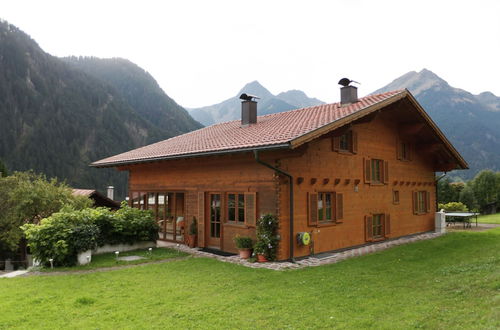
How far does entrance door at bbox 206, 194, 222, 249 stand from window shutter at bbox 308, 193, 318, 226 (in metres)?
2.89

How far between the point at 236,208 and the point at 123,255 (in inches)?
148

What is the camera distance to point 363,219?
1311 centimetres

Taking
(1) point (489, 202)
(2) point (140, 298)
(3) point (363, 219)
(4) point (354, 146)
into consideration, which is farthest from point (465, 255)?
(1) point (489, 202)

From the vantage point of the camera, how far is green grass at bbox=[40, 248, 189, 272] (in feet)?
31.5

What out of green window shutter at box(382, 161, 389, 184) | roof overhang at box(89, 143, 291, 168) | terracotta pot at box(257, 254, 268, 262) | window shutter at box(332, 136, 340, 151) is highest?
window shutter at box(332, 136, 340, 151)

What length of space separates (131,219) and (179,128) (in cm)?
8968

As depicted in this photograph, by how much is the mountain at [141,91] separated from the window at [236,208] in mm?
86840

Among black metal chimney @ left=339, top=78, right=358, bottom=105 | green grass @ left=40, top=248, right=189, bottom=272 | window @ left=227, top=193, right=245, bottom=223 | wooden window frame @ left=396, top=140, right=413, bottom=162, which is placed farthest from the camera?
wooden window frame @ left=396, top=140, right=413, bottom=162

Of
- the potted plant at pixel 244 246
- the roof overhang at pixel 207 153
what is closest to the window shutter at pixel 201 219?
the roof overhang at pixel 207 153

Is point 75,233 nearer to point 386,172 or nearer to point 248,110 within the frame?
point 248,110

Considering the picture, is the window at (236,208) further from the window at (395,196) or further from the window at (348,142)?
the window at (395,196)

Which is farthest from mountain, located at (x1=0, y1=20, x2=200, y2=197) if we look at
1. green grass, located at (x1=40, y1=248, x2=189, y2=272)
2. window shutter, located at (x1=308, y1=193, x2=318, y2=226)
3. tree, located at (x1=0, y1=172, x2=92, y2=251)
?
window shutter, located at (x1=308, y1=193, x2=318, y2=226)

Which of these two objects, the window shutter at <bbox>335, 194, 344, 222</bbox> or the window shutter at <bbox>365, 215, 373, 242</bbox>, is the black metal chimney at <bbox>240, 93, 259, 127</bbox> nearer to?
the window shutter at <bbox>335, 194, 344, 222</bbox>

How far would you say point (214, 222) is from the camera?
39.5 feet
